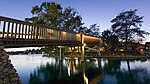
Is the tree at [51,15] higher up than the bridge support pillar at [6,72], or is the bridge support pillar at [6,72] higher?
the tree at [51,15]

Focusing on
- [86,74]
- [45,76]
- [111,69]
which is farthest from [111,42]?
[45,76]

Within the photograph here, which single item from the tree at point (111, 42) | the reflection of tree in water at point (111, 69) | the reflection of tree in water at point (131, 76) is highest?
the tree at point (111, 42)

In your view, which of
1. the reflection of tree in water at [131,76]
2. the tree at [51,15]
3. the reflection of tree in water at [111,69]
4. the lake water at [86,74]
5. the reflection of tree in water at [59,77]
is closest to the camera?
the reflection of tree in water at [131,76]

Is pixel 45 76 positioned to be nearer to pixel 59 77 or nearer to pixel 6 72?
pixel 59 77

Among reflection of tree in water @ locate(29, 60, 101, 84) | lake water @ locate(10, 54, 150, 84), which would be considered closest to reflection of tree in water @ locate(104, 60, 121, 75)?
lake water @ locate(10, 54, 150, 84)

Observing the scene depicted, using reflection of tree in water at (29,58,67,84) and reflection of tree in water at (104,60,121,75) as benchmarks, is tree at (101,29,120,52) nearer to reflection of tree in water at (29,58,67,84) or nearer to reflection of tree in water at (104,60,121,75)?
reflection of tree in water at (104,60,121,75)

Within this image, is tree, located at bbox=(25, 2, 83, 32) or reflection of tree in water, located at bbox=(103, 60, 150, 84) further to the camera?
tree, located at bbox=(25, 2, 83, 32)

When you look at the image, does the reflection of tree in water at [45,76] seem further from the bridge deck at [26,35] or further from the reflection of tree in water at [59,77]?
the bridge deck at [26,35]

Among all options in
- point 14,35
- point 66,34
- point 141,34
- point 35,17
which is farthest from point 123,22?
point 14,35

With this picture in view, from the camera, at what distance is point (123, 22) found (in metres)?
A: 62.1

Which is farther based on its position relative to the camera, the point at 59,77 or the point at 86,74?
the point at 86,74

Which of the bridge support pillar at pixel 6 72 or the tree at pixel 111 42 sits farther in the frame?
the tree at pixel 111 42

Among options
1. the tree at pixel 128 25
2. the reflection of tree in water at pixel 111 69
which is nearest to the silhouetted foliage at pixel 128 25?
the tree at pixel 128 25

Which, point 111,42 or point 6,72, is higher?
point 111,42
